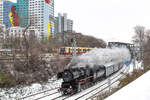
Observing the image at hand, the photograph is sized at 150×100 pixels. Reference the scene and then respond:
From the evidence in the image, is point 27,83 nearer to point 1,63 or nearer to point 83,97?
point 1,63

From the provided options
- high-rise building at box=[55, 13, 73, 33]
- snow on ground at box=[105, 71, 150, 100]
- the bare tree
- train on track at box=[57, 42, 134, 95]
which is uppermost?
high-rise building at box=[55, 13, 73, 33]

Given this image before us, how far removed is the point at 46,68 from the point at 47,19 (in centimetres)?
8259

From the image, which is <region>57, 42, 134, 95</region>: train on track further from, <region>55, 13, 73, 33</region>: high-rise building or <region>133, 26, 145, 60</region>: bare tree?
<region>55, 13, 73, 33</region>: high-rise building

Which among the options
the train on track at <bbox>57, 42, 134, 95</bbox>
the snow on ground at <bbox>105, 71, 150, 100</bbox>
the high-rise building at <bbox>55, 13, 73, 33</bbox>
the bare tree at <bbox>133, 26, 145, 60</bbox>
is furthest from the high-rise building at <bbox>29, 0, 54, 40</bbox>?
the snow on ground at <bbox>105, 71, 150, 100</bbox>

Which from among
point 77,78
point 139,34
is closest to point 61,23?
point 139,34

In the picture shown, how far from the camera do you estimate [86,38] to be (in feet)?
249

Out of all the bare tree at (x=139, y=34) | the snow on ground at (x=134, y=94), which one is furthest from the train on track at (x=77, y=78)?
the bare tree at (x=139, y=34)

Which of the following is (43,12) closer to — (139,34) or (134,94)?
(139,34)

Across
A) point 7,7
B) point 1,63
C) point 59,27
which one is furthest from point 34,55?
point 59,27

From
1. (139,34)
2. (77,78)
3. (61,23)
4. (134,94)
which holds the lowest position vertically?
(77,78)

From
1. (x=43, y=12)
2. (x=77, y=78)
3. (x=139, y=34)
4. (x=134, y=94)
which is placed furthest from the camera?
(x=43, y=12)

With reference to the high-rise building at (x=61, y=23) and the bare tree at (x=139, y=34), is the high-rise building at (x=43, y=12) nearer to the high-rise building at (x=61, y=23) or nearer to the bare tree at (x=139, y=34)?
the high-rise building at (x=61, y=23)

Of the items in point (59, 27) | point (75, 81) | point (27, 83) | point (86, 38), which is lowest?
point (27, 83)

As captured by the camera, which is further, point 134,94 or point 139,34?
point 139,34
